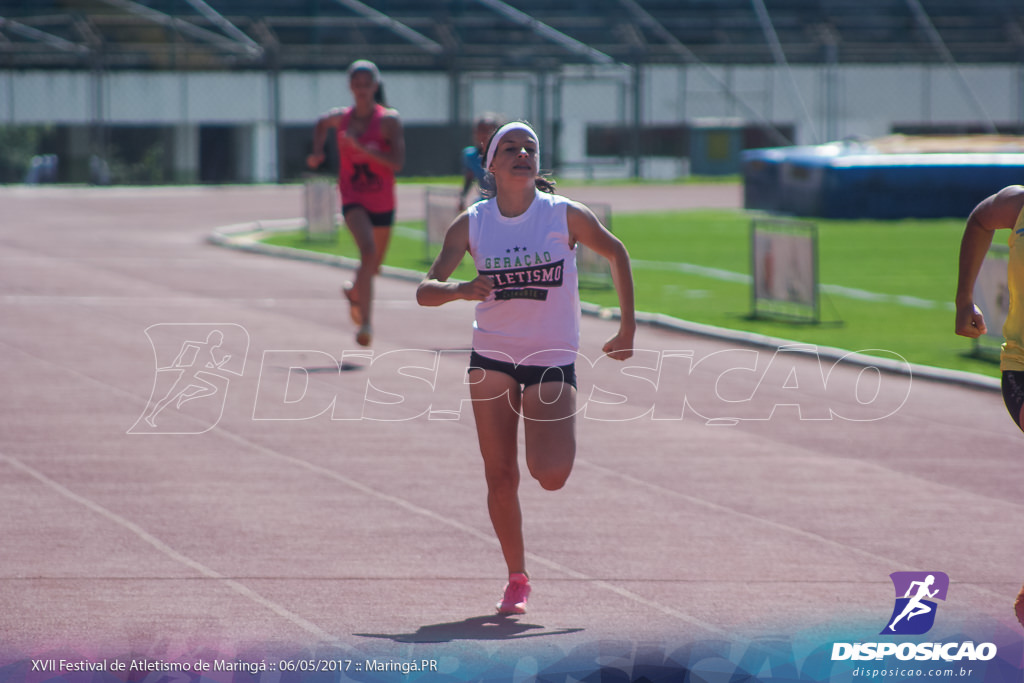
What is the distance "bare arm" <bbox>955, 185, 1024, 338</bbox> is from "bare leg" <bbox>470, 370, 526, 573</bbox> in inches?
68.6

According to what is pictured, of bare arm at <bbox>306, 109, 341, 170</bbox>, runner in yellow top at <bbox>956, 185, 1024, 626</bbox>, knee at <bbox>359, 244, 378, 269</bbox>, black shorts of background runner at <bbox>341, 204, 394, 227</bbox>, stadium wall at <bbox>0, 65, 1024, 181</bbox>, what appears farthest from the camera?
stadium wall at <bbox>0, 65, 1024, 181</bbox>

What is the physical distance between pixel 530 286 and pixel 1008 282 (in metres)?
1.78

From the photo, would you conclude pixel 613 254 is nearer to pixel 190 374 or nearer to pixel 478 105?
pixel 190 374

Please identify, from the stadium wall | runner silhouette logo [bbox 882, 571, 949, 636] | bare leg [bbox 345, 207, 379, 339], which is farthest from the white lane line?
the stadium wall

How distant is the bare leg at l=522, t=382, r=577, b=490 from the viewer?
5961mm

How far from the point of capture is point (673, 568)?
681 cm

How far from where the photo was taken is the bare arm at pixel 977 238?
5.86 meters

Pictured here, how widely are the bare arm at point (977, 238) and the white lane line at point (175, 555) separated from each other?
267 centimetres

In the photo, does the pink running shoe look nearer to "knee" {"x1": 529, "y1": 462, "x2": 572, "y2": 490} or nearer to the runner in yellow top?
"knee" {"x1": 529, "y1": 462, "x2": 572, "y2": 490}

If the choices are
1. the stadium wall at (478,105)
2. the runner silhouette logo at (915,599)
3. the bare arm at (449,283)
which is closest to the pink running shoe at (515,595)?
the bare arm at (449,283)

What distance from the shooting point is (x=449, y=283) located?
592 cm

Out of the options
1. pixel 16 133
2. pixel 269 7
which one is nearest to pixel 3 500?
pixel 16 133

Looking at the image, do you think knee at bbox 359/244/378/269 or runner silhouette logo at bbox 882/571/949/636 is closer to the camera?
runner silhouette logo at bbox 882/571/949/636

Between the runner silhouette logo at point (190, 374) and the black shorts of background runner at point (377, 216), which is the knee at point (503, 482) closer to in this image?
the runner silhouette logo at point (190, 374)
